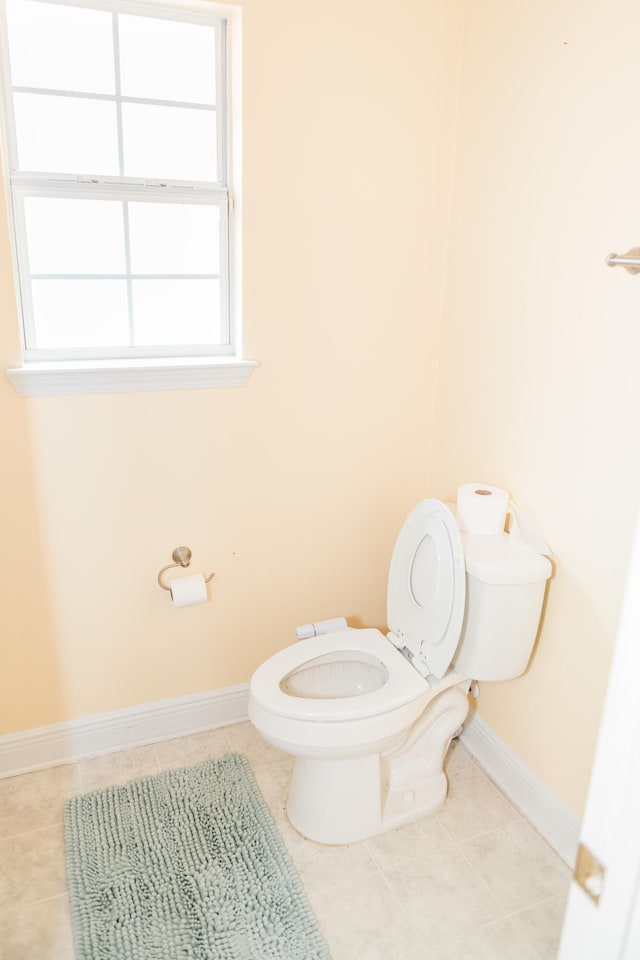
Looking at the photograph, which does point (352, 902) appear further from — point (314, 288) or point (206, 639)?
point (314, 288)

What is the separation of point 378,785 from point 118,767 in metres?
0.81

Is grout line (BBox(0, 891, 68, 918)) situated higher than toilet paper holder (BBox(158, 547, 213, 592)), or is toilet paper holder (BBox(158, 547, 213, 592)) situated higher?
toilet paper holder (BBox(158, 547, 213, 592))

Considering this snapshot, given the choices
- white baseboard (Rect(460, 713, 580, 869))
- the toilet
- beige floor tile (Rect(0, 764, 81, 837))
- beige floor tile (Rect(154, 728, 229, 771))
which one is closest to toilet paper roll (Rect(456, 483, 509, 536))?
the toilet

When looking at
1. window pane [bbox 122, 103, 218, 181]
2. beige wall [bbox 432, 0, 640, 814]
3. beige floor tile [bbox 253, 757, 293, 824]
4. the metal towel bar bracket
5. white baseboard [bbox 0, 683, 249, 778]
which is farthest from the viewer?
white baseboard [bbox 0, 683, 249, 778]

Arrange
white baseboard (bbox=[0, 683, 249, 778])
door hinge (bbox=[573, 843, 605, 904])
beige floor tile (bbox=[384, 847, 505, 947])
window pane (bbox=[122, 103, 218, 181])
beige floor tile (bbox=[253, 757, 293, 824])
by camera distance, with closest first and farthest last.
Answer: door hinge (bbox=[573, 843, 605, 904]) → beige floor tile (bbox=[384, 847, 505, 947]) → window pane (bbox=[122, 103, 218, 181]) → beige floor tile (bbox=[253, 757, 293, 824]) → white baseboard (bbox=[0, 683, 249, 778])

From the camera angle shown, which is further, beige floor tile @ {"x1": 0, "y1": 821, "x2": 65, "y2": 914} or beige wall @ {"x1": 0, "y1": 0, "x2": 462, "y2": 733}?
beige wall @ {"x1": 0, "y1": 0, "x2": 462, "y2": 733}

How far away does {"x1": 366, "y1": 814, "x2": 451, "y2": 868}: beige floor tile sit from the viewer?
1.88m

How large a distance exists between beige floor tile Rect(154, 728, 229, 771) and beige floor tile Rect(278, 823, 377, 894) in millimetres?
A: 391

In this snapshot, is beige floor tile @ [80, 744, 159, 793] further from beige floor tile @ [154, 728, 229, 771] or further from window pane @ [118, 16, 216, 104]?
window pane @ [118, 16, 216, 104]

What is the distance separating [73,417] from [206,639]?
821 mm

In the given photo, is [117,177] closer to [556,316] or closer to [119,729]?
[556,316]

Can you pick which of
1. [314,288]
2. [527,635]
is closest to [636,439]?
[527,635]

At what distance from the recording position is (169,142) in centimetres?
195

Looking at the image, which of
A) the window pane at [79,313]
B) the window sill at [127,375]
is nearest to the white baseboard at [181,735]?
the window sill at [127,375]
